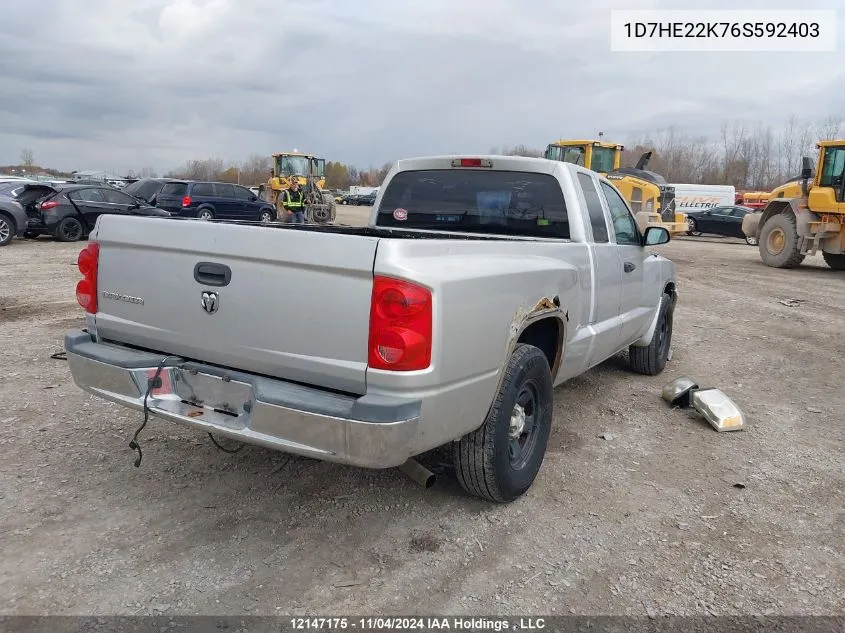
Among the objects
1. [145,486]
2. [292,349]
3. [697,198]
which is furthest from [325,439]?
[697,198]

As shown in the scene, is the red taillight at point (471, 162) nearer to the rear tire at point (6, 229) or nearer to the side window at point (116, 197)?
the rear tire at point (6, 229)

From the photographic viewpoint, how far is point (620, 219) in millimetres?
5066

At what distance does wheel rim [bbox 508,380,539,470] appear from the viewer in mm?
3484

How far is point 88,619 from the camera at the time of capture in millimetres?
2479

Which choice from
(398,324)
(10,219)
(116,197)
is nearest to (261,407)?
(398,324)

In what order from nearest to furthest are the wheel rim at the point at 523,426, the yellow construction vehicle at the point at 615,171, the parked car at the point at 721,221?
the wheel rim at the point at 523,426 → the yellow construction vehicle at the point at 615,171 → the parked car at the point at 721,221

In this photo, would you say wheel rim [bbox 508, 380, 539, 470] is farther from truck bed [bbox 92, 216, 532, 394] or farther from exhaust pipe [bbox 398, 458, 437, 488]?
truck bed [bbox 92, 216, 532, 394]

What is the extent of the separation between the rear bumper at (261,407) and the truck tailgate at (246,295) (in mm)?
77

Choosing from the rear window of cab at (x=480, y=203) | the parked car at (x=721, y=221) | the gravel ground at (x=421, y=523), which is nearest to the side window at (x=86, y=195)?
the gravel ground at (x=421, y=523)

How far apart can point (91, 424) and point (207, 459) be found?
1.04 metres

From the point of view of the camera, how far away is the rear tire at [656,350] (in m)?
6.02

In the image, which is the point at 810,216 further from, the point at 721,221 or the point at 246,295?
the point at 246,295

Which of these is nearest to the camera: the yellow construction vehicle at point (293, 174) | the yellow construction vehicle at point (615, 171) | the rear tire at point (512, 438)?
the rear tire at point (512, 438)

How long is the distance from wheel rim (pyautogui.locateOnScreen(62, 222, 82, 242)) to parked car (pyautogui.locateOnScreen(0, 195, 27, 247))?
1075 mm
